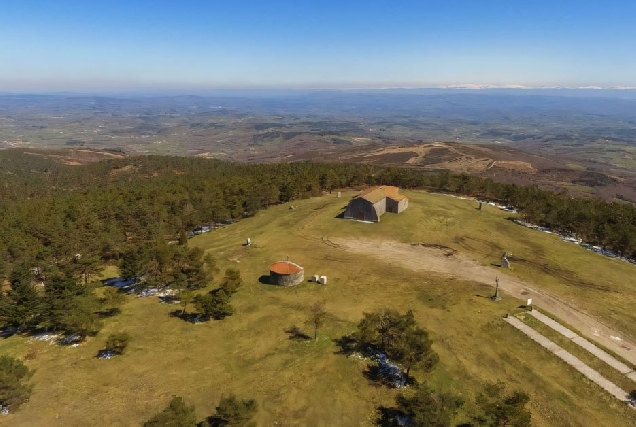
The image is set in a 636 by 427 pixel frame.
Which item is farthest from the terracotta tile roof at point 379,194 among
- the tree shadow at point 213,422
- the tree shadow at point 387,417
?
the tree shadow at point 213,422

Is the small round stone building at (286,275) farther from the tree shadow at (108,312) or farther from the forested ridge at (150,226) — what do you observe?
the tree shadow at (108,312)

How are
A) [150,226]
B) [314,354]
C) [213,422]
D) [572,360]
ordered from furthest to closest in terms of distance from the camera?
[150,226]
[314,354]
[572,360]
[213,422]

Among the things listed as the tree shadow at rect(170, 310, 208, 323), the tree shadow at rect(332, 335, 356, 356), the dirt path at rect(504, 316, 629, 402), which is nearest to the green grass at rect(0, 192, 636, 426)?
the tree shadow at rect(332, 335, 356, 356)

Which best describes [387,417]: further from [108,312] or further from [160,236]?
[160,236]

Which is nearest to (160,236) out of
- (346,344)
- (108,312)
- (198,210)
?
(108,312)

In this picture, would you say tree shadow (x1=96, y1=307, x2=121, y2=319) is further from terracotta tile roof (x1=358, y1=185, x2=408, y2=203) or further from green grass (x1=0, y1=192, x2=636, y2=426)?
terracotta tile roof (x1=358, y1=185, x2=408, y2=203)
